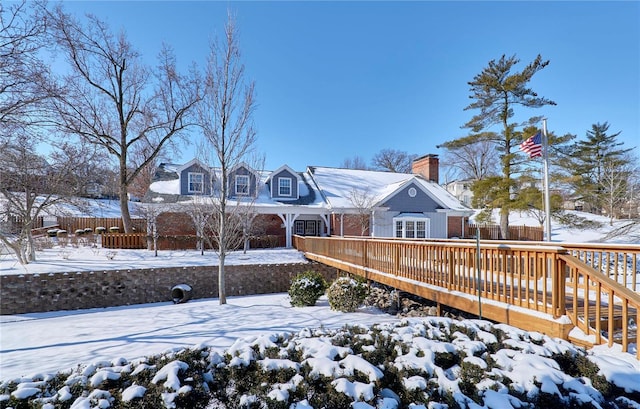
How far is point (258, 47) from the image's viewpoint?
9648 millimetres

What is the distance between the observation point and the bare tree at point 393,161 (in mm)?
40094

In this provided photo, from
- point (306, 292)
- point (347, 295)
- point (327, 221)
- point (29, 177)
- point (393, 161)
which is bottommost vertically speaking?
point (306, 292)

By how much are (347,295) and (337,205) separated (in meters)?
10.5

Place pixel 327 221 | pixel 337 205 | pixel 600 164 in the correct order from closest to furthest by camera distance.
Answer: pixel 337 205, pixel 327 221, pixel 600 164

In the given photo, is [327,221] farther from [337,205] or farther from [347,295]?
[347,295]

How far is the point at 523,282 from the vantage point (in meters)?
5.75

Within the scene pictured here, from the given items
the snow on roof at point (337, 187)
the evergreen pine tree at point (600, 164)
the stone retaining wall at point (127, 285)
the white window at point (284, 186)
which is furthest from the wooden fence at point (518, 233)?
the stone retaining wall at point (127, 285)

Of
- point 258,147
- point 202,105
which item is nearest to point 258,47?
point 202,105

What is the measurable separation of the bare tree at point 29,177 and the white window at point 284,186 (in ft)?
32.7

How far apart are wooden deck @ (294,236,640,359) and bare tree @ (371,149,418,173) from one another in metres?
33.6

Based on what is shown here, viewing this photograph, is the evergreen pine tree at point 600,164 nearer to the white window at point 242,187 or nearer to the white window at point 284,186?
the white window at point 284,186

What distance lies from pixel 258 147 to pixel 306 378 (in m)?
6.39

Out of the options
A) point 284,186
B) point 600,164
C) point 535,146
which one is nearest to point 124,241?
point 284,186

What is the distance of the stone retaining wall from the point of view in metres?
8.16
